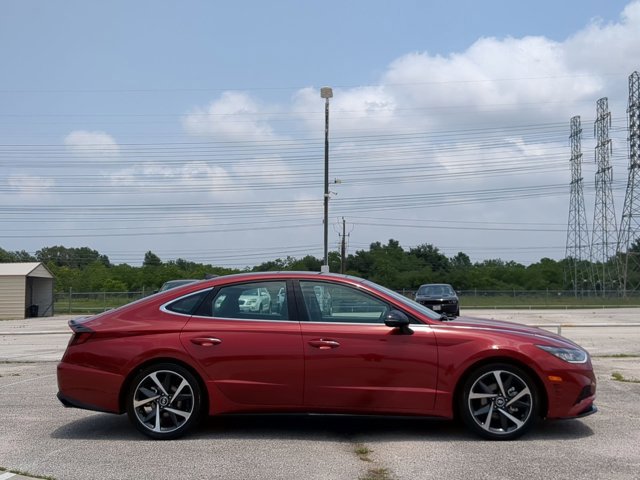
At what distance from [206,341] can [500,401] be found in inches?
104

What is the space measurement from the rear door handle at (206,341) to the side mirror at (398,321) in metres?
1.51

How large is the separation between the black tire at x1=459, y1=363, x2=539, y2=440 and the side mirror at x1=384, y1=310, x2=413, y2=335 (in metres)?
0.69

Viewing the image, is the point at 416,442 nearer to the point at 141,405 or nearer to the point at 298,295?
the point at 298,295

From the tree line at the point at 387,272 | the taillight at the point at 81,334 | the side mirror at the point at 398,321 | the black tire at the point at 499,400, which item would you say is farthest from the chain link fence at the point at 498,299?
the black tire at the point at 499,400

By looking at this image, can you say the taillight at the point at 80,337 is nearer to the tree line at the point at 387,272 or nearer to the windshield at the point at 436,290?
the windshield at the point at 436,290

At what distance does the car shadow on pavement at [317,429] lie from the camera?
6.52 meters

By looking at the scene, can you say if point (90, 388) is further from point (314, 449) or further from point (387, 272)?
point (387, 272)

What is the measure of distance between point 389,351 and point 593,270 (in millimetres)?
67886

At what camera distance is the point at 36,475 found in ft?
17.8

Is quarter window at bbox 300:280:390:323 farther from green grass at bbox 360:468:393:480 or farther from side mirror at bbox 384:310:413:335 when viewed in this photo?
green grass at bbox 360:468:393:480

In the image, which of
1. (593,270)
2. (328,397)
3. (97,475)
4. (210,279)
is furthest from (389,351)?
(593,270)

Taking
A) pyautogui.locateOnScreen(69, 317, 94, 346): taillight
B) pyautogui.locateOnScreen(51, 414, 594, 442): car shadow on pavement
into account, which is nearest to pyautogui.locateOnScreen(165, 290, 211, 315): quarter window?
pyautogui.locateOnScreen(69, 317, 94, 346): taillight

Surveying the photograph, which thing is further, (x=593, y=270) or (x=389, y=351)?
(x=593, y=270)

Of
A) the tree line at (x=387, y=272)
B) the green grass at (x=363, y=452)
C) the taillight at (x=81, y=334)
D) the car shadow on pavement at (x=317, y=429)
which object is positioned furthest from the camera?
the tree line at (x=387, y=272)
